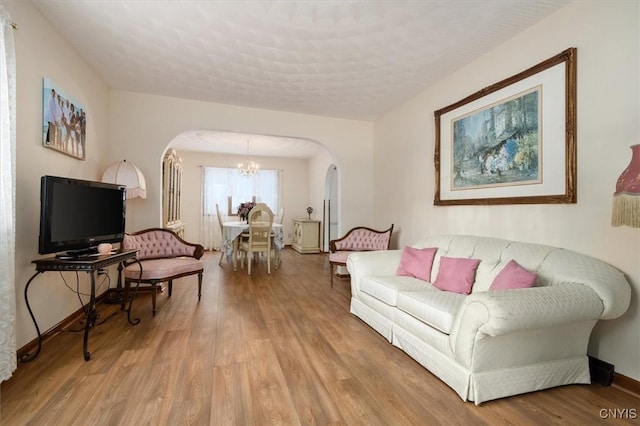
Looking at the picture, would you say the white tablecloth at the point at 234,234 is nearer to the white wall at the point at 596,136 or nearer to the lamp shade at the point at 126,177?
the lamp shade at the point at 126,177

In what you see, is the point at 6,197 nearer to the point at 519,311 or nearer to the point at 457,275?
the point at 519,311

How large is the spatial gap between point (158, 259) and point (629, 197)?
13.4ft

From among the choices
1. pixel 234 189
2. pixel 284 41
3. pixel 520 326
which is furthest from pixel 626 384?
pixel 234 189

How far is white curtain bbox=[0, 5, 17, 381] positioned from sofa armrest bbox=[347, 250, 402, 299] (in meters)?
2.61

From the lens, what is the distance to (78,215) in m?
2.25

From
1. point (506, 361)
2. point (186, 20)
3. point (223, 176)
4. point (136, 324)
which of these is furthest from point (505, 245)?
point (223, 176)

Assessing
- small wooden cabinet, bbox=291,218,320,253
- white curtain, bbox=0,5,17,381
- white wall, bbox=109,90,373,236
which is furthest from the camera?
small wooden cabinet, bbox=291,218,320,253

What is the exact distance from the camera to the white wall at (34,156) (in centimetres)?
204

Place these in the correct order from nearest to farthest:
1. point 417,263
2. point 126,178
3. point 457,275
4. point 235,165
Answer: point 457,275 → point 417,263 → point 126,178 → point 235,165

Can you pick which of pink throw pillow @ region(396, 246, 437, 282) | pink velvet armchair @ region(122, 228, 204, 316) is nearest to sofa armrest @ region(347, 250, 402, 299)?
pink throw pillow @ region(396, 246, 437, 282)

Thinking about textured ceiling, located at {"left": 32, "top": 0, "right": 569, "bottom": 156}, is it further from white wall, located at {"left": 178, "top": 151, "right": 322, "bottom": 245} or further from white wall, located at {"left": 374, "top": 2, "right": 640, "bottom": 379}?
white wall, located at {"left": 178, "top": 151, "right": 322, "bottom": 245}

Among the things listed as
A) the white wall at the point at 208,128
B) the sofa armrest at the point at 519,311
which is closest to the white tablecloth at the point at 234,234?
the white wall at the point at 208,128

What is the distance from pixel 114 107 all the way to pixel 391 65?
11.3 feet

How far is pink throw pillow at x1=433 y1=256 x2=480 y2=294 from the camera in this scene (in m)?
2.32
